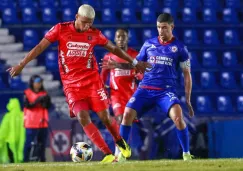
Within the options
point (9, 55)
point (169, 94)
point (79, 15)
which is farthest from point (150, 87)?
point (9, 55)

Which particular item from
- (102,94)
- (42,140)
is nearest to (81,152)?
(102,94)

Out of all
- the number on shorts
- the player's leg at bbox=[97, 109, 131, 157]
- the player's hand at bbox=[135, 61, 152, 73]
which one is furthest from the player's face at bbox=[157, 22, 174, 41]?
the player's leg at bbox=[97, 109, 131, 157]

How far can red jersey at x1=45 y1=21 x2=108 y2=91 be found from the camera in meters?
9.96

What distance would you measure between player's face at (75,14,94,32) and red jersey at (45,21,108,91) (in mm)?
60

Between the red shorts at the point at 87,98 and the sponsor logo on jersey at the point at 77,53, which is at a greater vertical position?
the sponsor logo on jersey at the point at 77,53

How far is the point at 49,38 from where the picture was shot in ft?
32.3

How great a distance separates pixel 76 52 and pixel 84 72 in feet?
0.90

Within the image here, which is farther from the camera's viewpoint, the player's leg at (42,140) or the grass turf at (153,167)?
the player's leg at (42,140)

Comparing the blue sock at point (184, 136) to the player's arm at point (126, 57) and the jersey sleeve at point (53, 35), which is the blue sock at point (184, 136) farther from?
the jersey sleeve at point (53, 35)

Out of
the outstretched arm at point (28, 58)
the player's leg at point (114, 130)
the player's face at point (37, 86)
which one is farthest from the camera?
the player's face at point (37, 86)

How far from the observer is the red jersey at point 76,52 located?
996cm

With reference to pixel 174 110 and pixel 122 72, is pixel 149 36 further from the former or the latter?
pixel 174 110

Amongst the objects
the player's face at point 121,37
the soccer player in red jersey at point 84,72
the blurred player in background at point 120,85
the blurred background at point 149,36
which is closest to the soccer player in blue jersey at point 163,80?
the soccer player in red jersey at point 84,72

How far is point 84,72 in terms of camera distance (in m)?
10.1
